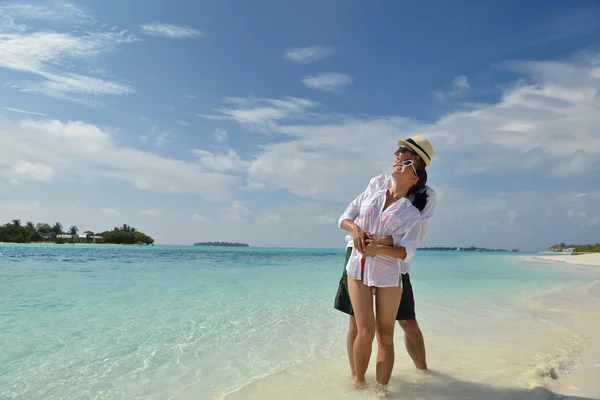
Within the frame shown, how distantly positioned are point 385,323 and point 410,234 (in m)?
0.75

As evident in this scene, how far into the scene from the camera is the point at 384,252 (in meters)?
2.93

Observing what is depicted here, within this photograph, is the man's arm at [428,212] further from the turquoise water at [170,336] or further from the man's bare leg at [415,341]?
the turquoise water at [170,336]

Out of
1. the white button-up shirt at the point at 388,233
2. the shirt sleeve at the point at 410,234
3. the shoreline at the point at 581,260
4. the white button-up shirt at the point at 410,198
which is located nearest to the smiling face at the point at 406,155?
the white button-up shirt at the point at 410,198

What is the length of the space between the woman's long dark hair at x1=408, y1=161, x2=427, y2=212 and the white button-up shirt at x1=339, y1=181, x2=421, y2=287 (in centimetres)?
13

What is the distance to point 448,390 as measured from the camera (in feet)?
11.3

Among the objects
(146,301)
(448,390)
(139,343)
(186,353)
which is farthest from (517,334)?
(146,301)

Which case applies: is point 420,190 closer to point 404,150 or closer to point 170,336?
point 404,150

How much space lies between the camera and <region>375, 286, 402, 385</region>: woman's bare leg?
10.1 ft

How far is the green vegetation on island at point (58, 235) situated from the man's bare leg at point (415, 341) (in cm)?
12067

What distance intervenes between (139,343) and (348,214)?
3443 millimetres

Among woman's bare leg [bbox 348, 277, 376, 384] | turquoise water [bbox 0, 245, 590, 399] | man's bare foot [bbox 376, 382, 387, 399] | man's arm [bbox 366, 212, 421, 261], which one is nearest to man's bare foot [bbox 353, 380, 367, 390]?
man's bare foot [bbox 376, 382, 387, 399]

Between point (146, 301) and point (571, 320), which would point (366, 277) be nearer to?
point (571, 320)

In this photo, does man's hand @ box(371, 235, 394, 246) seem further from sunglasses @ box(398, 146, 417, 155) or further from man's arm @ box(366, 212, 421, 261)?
sunglasses @ box(398, 146, 417, 155)

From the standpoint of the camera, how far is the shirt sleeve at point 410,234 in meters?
2.96
